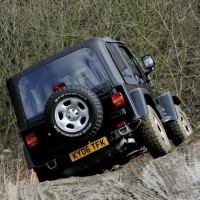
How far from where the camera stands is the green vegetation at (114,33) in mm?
16125

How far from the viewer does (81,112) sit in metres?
6.64

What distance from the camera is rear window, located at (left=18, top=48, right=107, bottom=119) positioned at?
705 cm

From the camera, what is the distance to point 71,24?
57.2 ft

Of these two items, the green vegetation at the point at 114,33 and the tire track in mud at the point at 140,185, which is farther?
the green vegetation at the point at 114,33

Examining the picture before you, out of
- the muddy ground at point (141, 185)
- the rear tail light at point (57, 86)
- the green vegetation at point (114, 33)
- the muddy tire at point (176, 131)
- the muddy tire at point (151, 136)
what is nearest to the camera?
the muddy ground at point (141, 185)

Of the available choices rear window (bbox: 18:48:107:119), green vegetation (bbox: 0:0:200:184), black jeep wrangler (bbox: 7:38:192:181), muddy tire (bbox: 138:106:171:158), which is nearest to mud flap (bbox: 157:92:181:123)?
black jeep wrangler (bbox: 7:38:192:181)

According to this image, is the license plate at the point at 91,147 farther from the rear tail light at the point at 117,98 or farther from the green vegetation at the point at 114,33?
the green vegetation at the point at 114,33

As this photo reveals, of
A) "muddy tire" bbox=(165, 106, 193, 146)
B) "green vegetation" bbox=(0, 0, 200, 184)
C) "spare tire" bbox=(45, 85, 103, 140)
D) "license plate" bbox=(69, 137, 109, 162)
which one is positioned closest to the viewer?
"spare tire" bbox=(45, 85, 103, 140)

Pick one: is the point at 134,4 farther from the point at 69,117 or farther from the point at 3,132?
the point at 69,117

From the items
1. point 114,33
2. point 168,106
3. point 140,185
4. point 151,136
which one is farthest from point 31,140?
point 114,33

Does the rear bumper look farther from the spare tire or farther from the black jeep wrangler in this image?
the spare tire

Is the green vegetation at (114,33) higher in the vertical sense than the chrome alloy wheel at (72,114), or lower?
higher

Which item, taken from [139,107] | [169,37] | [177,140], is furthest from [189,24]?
[139,107]

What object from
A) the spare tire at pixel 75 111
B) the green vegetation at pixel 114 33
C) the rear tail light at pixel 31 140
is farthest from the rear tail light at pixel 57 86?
the green vegetation at pixel 114 33
